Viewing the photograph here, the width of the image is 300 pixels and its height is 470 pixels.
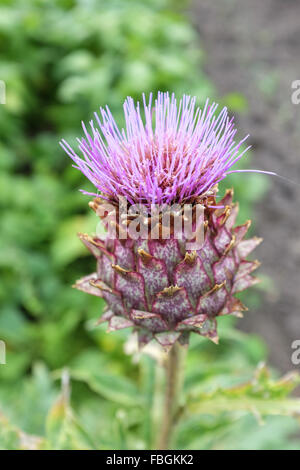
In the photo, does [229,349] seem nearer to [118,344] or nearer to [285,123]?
[118,344]

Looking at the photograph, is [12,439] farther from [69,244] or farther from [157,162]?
[69,244]

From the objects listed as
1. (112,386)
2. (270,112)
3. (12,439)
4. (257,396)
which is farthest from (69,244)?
(270,112)

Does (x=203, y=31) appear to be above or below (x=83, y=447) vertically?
above

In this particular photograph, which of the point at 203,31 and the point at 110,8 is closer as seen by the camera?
the point at 110,8

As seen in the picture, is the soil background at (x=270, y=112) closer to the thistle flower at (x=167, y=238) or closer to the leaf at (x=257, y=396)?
the leaf at (x=257, y=396)

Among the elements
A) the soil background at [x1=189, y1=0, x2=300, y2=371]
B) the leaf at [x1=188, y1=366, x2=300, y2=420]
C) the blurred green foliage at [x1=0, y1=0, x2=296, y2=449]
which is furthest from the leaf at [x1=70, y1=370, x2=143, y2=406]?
the soil background at [x1=189, y1=0, x2=300, y2=371]

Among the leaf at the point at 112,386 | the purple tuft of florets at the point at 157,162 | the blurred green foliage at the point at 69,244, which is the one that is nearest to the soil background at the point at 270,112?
the blurred green foliage at the point at 69,244
